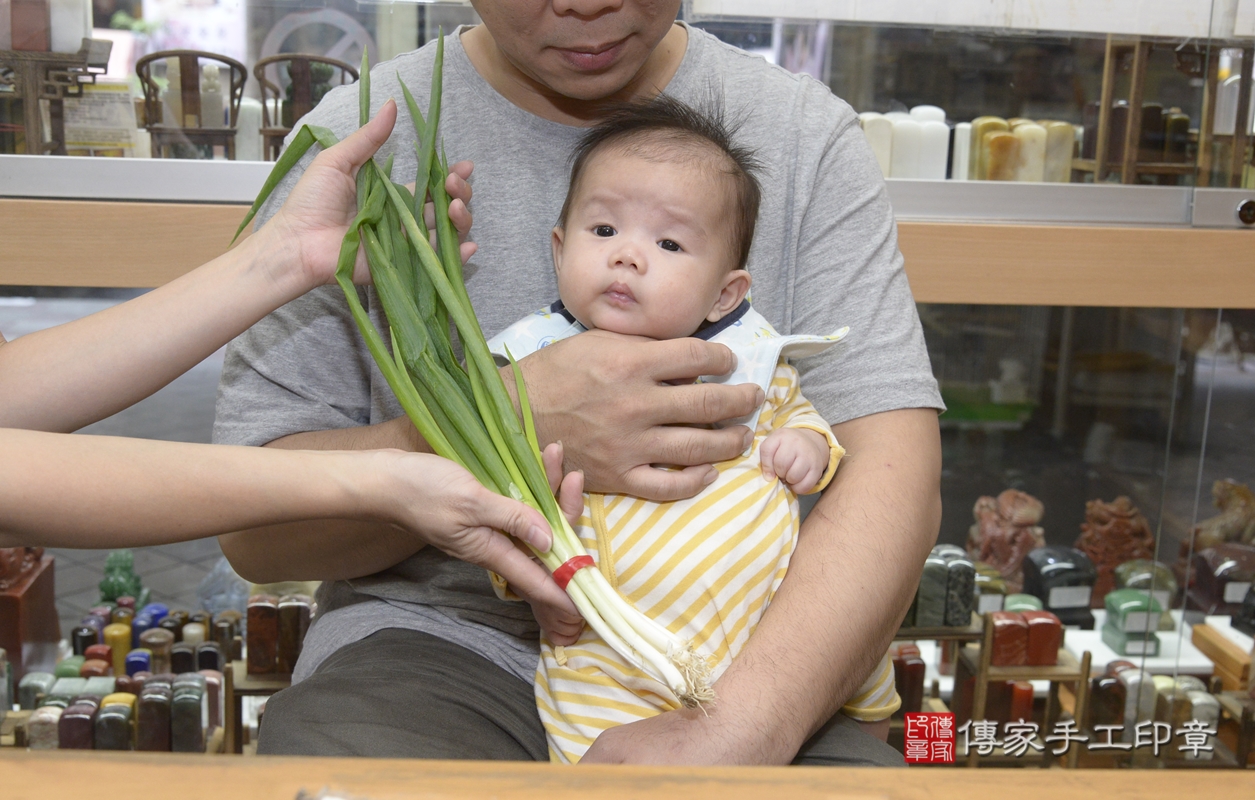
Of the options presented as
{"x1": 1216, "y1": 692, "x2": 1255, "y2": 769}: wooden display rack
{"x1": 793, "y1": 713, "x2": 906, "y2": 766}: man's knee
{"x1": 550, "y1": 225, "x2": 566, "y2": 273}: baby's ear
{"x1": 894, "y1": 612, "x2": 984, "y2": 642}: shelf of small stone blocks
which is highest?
{"x1": 550, "y1": 225, "x2": 566, "y2": 273}: baby's ear

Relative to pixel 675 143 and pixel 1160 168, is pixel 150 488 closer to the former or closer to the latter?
pixel 675 143

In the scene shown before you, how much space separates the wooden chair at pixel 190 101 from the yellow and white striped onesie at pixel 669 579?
4.11 feet

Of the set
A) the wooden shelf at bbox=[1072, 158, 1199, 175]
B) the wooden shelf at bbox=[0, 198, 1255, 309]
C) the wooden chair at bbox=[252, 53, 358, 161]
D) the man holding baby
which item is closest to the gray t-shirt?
the man holding baby

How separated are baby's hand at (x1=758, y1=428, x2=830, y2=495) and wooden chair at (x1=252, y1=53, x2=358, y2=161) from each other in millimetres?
1273

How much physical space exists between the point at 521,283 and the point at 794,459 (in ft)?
1.53

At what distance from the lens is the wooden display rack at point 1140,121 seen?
2053mm

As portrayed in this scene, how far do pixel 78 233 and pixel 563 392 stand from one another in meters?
1.08

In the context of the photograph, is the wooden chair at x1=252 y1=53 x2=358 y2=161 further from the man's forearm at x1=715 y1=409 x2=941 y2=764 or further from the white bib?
the man's forearm at x1=715 y1=409 x2=941 y2=764

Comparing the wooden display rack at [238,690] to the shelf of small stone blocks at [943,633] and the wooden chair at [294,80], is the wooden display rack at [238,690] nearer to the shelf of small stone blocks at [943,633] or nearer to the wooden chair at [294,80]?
the wooden chair at [294,80]

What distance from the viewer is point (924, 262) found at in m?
1.89

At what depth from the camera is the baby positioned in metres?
1.11

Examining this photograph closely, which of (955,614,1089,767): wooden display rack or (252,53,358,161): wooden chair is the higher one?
(252,53,358,161): wooden chair

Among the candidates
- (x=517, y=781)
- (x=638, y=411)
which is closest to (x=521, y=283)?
(x=638, y=411)

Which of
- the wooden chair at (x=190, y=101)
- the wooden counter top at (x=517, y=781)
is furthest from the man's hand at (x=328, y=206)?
the wooden chair at (x=190, y=101)
